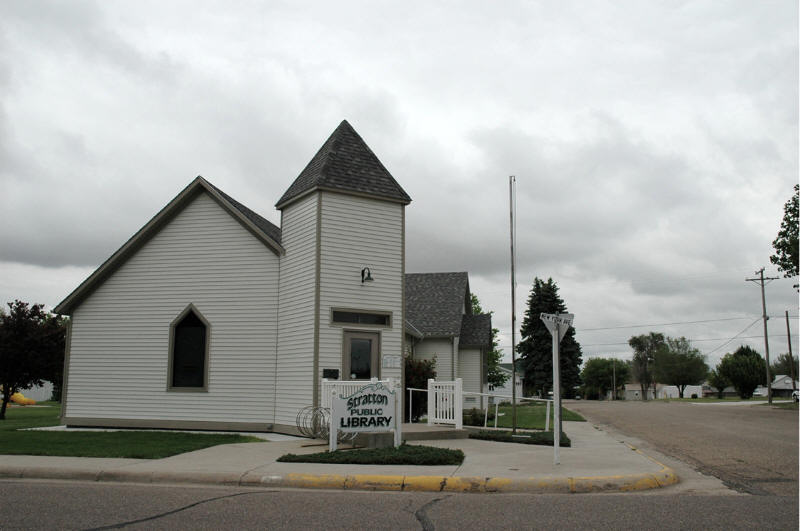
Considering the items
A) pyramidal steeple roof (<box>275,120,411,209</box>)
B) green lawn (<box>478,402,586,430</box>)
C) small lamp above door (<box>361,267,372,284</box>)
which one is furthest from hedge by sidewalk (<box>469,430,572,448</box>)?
pyramidal steeple roof (<box>275,120,411,209</box>)

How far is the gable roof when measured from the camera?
17.8 metres

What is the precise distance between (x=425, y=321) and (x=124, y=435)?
19045 mm

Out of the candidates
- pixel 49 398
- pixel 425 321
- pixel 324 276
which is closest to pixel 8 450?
pixel 324 276

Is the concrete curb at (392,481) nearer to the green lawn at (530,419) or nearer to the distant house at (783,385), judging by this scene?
the green lawn at (530,419)

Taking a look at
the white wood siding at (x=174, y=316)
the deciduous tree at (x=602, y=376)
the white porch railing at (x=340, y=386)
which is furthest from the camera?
the deciduous tree at (x=602, y=376)

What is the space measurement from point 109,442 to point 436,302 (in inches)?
888

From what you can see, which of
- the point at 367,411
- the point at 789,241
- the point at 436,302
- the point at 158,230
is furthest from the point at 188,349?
the point at 789,241

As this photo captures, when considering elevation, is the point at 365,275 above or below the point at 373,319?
above

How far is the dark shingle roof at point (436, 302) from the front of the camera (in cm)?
3247

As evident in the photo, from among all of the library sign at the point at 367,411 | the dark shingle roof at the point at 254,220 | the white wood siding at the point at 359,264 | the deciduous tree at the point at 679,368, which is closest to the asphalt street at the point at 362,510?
the library sign at the point at 367,411

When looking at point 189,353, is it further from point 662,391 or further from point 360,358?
point 662,391

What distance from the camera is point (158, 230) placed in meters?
18.6

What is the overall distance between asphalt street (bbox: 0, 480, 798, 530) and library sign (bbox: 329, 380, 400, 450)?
10.3ft

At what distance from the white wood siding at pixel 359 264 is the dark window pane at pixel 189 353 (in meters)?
3.88
